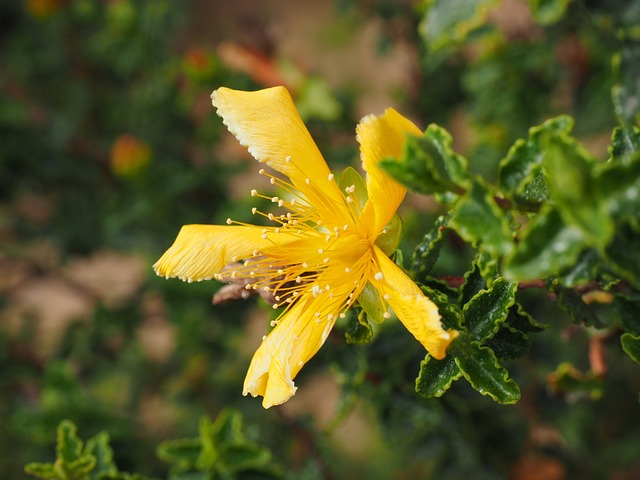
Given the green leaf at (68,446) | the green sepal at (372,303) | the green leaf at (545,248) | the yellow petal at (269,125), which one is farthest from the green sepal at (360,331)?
the green leaf at (68,446)

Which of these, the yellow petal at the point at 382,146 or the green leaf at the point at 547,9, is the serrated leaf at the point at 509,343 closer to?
the yellow petal at the point at 382,146

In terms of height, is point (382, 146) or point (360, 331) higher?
point (382, 146)

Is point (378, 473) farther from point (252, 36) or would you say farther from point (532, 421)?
point (252, 36)

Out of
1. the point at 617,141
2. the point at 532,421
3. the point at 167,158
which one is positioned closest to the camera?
the point at 617,141

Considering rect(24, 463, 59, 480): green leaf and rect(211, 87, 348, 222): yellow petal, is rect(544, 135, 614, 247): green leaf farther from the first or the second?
rect(24, 463, 59, 480): green leaf

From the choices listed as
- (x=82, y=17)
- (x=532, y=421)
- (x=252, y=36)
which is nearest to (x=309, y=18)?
(x=82, y=17)

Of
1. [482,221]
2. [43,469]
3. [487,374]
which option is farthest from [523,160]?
[43,469]

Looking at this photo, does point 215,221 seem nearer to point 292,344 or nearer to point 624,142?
point 292,344
